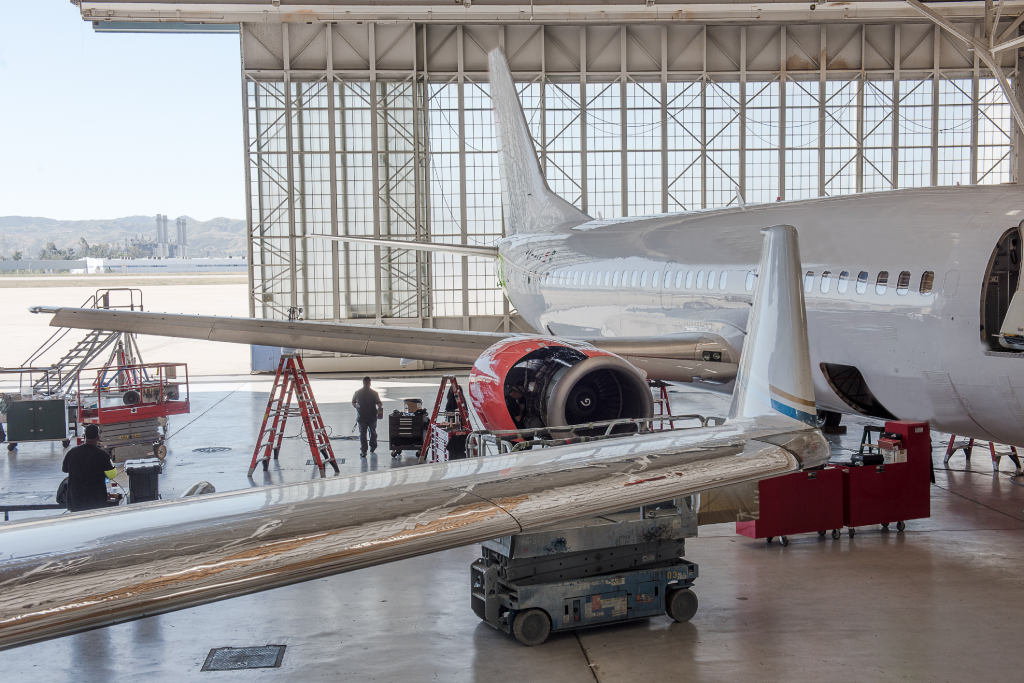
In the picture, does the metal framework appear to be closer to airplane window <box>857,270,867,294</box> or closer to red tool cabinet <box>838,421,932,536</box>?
red tool cabinet <box>838,421,932,536</box>

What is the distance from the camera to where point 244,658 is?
813 centimetres

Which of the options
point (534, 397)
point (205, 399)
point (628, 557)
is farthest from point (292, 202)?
point (628, 557)

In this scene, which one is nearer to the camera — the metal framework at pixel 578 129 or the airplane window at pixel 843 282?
the airplane window at pixel 843 282

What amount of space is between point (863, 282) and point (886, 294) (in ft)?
1.40

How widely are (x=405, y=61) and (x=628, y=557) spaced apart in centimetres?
2718

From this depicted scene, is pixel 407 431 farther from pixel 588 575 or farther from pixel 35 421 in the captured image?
pixel 588 575

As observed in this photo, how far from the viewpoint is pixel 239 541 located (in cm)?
306

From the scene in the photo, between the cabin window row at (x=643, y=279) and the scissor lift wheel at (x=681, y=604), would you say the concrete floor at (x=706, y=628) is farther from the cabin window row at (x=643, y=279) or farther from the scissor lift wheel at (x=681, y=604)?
the cabin window row at (x=643, y=279)

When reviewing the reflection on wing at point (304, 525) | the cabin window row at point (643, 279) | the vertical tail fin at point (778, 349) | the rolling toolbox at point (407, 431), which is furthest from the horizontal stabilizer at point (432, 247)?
the reflection on wing at point (304, 525)

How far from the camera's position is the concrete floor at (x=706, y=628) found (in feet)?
25.5

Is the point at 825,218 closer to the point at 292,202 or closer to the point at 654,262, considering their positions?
the point at 654,262

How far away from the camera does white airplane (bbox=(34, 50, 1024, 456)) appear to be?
32.0ft

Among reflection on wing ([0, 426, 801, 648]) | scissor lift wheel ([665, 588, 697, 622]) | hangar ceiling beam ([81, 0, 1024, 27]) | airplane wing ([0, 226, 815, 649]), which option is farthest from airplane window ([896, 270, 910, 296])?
hangar ceiling beam ([81, 0, 1024, 27])

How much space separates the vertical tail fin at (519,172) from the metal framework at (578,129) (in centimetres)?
897
